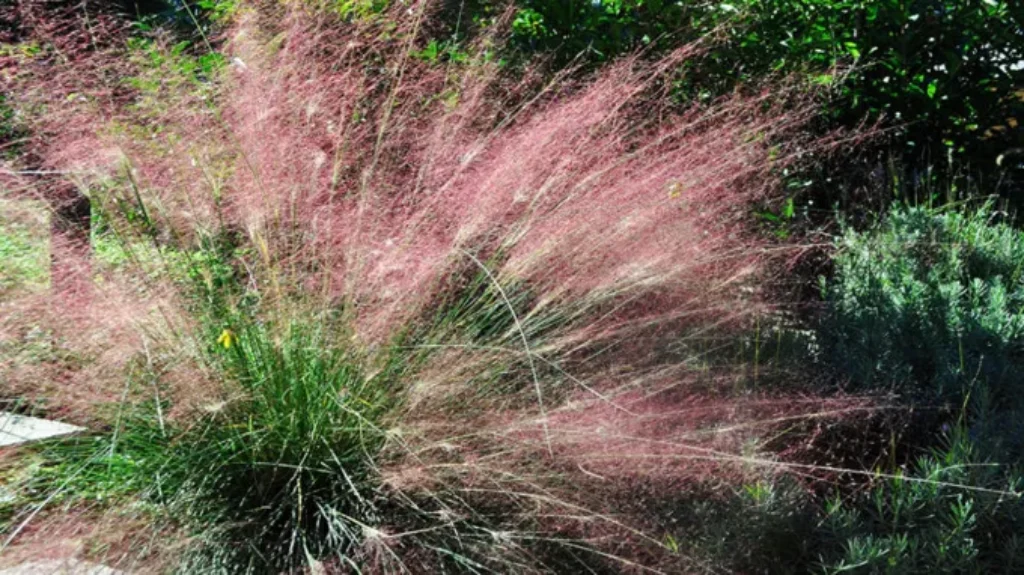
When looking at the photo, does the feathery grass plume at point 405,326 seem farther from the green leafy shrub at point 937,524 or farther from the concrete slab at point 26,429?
the green leafy shrub at point 937,524

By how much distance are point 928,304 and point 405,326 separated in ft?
5.27

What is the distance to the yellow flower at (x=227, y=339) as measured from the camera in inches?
87.4

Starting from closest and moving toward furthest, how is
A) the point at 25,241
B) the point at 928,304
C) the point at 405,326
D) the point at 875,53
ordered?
the point at 405,326, the point at 25,241, the point at 928,304, the point at 875,53

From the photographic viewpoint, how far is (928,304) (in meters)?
3.06

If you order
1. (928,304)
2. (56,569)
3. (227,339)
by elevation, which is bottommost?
(928,304)

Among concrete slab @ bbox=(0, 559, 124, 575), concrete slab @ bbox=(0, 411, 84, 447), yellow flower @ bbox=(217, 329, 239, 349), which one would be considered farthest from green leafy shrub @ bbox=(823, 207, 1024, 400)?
concrete slab @ bbox=(0, 411, 84, 447)

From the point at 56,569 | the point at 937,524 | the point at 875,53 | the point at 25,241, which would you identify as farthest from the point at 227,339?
the point at 875,53

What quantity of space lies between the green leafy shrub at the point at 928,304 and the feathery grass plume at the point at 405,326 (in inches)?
13.8

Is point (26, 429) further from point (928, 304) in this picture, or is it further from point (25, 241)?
point (928, 304)

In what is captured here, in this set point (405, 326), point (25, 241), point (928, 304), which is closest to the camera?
point (405, 326)

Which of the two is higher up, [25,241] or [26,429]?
[25,241]

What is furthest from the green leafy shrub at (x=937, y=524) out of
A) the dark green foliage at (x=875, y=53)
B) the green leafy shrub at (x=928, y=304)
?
the dark green foliage at (x=875, y=53)

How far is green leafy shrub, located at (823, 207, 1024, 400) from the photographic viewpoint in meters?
2.75

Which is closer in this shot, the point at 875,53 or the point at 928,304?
the point at 928,304
